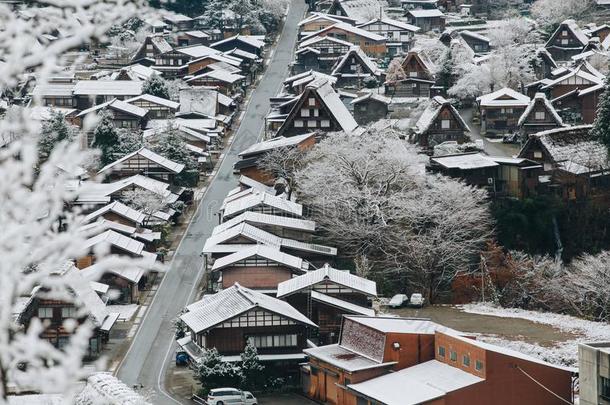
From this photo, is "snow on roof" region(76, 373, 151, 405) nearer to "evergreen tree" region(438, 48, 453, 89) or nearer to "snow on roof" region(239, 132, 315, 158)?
"snow on roof" region(239, 132, 315, 158)

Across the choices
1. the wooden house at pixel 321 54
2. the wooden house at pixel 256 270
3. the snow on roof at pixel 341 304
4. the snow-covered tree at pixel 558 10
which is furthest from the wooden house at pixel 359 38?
the snow on roof at pixel 341 304

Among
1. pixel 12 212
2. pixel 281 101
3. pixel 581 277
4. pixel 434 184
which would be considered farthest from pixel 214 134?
pixel 12 212

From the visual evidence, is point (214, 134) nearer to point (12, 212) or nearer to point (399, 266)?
point (399, 266)

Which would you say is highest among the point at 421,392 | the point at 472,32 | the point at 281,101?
the point at 472,32

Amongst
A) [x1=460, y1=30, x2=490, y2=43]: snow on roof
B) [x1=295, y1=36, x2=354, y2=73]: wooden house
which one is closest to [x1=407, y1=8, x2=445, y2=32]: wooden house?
[x1=460, y1=30, x2=490, y2=43]: snow on roof

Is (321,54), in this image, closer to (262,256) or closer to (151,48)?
(151,48)

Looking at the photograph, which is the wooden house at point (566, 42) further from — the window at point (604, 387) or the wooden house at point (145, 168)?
the window at point (604, 387)

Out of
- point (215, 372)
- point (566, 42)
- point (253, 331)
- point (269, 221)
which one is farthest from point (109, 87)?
point (215, 372)
